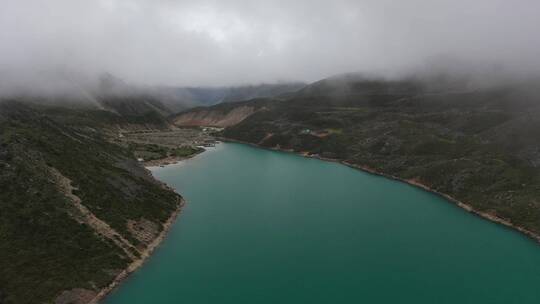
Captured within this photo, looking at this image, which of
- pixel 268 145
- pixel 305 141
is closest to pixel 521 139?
pixel 305 141

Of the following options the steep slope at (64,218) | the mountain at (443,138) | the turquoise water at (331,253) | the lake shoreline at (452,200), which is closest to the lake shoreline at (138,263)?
the steep slope at (64,218)

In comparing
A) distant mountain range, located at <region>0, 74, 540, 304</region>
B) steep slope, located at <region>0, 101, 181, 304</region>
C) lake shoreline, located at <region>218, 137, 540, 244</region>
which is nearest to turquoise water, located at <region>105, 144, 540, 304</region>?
lake shoreline, located at <region>218, 137, 540, 244</region>

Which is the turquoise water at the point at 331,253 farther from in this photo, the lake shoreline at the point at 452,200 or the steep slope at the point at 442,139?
the steep slope at the point at 442,139

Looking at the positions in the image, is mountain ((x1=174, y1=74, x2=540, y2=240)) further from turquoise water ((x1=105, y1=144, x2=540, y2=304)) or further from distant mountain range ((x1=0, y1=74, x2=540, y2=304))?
turquoise water ((x1=105, y1=144, x2=540, y2=304))

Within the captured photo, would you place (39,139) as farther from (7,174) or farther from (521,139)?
(521,139)

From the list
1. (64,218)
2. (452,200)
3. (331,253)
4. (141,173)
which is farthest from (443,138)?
(64,218)

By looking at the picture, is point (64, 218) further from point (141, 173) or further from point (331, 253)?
point (331, 253)
